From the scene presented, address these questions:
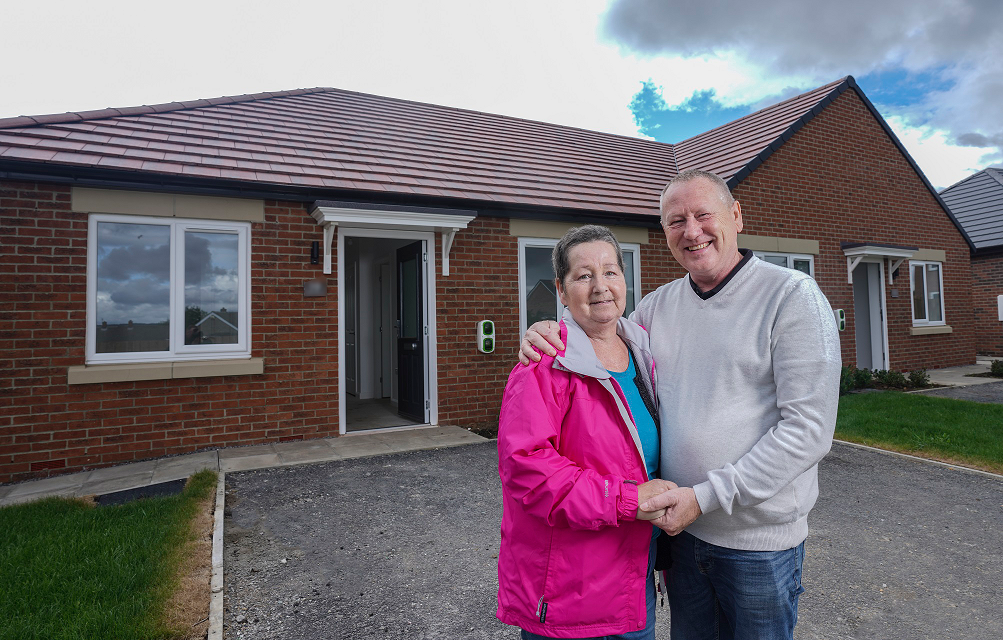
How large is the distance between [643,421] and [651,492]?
0.84ft

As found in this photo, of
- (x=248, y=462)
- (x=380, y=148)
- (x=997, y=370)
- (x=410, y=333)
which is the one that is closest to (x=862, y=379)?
(x=997, y=370)

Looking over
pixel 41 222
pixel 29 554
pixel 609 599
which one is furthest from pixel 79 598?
pixel 41 222

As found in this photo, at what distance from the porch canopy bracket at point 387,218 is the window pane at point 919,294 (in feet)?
35.7

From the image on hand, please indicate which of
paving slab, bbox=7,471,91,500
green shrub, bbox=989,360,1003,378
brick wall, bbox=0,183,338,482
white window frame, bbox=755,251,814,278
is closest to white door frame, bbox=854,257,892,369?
white window frame, bbox=755,251,814,278

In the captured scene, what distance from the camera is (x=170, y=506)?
14.1 ft

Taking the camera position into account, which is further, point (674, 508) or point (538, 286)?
point (538, 286)

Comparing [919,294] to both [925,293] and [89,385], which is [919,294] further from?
[89,385]

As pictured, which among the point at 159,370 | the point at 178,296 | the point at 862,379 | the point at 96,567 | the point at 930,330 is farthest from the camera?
the point at 930,330

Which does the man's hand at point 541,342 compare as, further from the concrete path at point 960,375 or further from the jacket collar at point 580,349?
the concrete path at point 960,375

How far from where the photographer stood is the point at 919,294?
41.2 ft

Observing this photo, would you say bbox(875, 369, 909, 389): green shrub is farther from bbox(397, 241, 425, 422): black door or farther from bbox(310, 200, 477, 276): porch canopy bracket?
bbox(397, 241, 425, 422): black door

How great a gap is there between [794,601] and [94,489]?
5600 mm

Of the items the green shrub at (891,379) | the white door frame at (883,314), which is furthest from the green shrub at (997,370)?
the green shrub at (891,379)

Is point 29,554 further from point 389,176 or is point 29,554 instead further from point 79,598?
point 389,176
